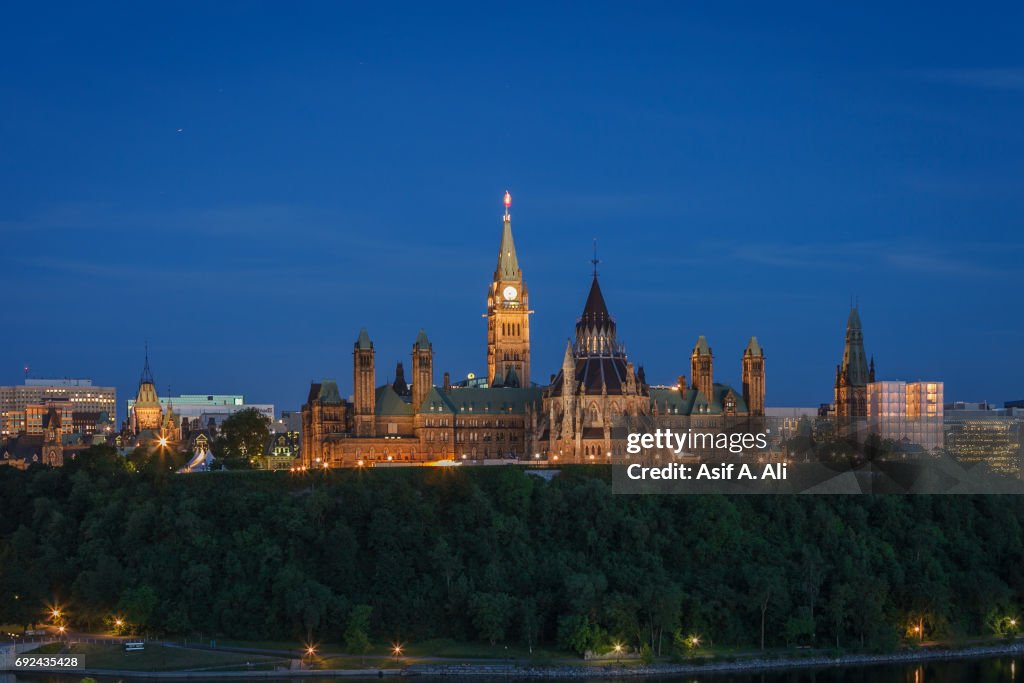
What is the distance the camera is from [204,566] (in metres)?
113

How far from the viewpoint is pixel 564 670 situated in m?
104

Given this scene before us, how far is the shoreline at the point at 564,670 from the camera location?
101 metres

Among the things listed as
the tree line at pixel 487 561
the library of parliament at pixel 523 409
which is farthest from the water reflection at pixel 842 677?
the library of parliament at pixel 523 409

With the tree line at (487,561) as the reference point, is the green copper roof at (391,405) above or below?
above

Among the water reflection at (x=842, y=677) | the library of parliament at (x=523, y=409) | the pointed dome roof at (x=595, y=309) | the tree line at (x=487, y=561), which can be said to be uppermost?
the pointed dome roof at (x=595, y=309)

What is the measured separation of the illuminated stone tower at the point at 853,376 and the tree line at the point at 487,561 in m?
53.0

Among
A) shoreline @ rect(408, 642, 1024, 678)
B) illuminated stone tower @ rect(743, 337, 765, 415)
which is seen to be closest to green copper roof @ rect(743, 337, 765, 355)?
illuminated stone tower @ rect(743, 337, 765, 415)

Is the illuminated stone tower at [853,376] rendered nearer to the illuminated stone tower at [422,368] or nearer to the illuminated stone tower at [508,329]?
the illuminated stone tower at [508,329]

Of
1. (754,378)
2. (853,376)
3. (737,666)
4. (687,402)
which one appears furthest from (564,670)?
(853,376)

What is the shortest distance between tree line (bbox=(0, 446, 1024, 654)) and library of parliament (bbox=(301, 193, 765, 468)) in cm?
2116

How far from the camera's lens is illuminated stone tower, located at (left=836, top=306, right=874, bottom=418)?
611 feet

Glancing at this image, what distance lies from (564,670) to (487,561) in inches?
567

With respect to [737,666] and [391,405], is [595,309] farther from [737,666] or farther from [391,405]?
[737,666]

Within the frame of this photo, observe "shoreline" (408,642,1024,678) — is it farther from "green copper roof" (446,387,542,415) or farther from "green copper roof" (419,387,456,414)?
"green copper roof" (419,387,456,414)
